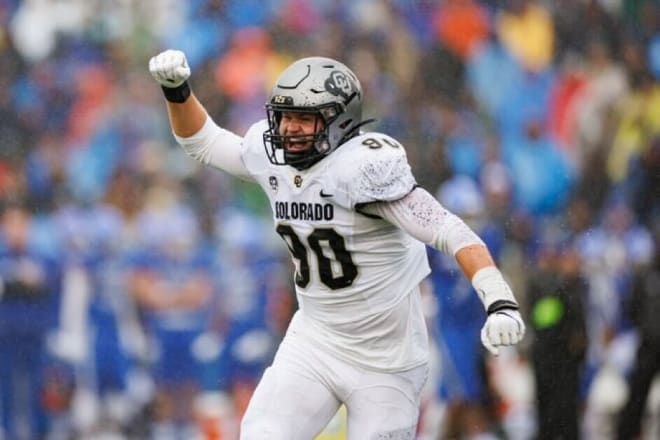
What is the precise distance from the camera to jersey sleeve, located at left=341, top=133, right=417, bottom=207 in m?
3.86

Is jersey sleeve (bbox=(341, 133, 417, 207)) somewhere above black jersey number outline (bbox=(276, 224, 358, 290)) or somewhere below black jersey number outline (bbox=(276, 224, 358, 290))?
above

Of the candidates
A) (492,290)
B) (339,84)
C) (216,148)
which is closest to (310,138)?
(339,84)

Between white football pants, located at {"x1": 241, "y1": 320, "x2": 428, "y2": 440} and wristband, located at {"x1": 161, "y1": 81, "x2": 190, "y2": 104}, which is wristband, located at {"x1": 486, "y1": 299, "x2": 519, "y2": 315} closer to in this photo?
white football pants, located at {"x1": 241, "y1": 320, "x2": 428, "y2": 440}

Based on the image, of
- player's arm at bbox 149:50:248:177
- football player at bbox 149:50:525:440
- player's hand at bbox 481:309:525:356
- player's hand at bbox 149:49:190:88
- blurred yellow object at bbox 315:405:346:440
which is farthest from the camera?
blurred yellow object at bbox 315:405:346:440

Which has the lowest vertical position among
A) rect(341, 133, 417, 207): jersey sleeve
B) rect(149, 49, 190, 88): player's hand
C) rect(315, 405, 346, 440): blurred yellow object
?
rect(315, 405, 346, 440): blurred yellow object

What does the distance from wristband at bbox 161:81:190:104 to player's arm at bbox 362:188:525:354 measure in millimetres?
775

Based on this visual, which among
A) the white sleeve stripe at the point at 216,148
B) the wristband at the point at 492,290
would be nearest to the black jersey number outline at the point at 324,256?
the white sleeve stripe at the point at 216,148

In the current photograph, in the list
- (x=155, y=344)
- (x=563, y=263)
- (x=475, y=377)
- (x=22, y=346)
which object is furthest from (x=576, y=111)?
(x=22, y=346)

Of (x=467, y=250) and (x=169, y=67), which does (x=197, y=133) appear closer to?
(x=169, y=67)

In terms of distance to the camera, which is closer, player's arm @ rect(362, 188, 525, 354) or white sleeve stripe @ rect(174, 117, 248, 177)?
player's arm @ rect(362, 188, 525, 354)

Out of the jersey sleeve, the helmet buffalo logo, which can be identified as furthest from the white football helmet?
the jersey sleeve

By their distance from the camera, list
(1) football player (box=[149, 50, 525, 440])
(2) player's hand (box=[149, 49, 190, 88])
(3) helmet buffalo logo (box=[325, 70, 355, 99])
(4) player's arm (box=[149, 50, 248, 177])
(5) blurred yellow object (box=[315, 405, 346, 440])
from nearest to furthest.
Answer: (1) football player (box=[149, 50, 525, 440]), (3) helmet buffalo logo (box=[325, 70, 355, 99]), (2) player's hand (box=[149, 49, 190, 88]), (4) player's arm (box=[149, 50, 248, 177]), (5) blurred yellow object (box=[315, 405, 346, 440])

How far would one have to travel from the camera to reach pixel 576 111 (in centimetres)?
679

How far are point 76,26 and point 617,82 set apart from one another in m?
2.67
